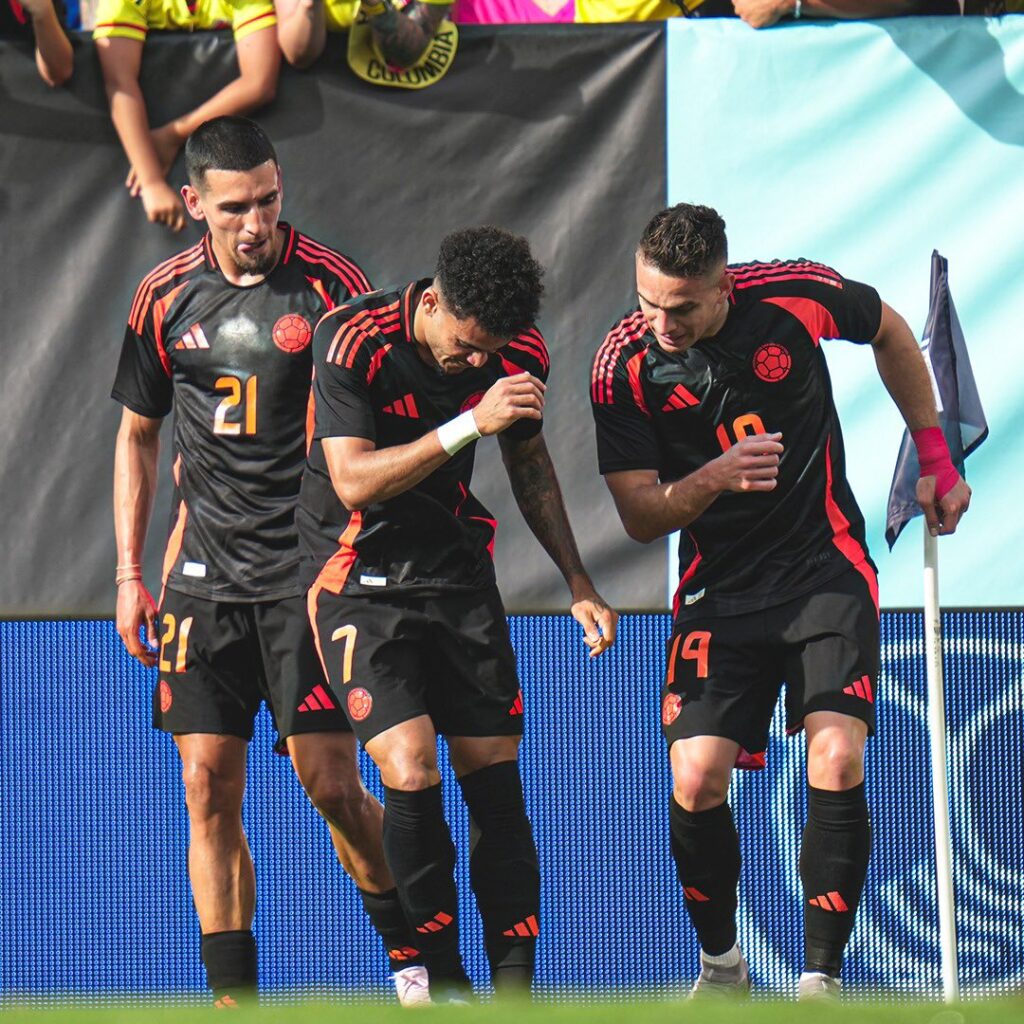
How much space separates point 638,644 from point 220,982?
1.80m

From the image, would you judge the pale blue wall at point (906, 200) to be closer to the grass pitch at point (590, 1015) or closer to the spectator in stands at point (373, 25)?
the spectator in stands at point (373, 25)

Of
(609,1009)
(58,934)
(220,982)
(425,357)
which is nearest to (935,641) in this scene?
(425,357)

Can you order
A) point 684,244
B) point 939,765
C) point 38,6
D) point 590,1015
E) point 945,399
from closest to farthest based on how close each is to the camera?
point 590,1015 → point 684,244 → point 939,765 → point 945,399 → point 38,6

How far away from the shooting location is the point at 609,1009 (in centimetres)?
245

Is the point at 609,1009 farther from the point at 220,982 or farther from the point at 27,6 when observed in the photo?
the point at 27,6

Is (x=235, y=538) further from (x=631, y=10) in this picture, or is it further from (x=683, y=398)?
(x=631, y=10)

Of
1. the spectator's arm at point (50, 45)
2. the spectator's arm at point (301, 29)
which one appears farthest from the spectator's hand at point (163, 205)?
the spectator's arm at point (301, 29)

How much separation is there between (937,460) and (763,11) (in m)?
1.78

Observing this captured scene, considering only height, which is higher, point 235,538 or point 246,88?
point 246,88

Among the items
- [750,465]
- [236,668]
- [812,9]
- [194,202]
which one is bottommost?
[236,668]

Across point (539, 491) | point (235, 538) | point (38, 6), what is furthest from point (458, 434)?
point (38, 6)

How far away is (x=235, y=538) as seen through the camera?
4.69 m

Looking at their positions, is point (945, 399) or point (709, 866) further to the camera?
point (945, 399)

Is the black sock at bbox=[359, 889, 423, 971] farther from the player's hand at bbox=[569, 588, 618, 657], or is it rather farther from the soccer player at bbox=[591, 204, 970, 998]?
the player's hand at bbox=[569, 588, 618, 657]
